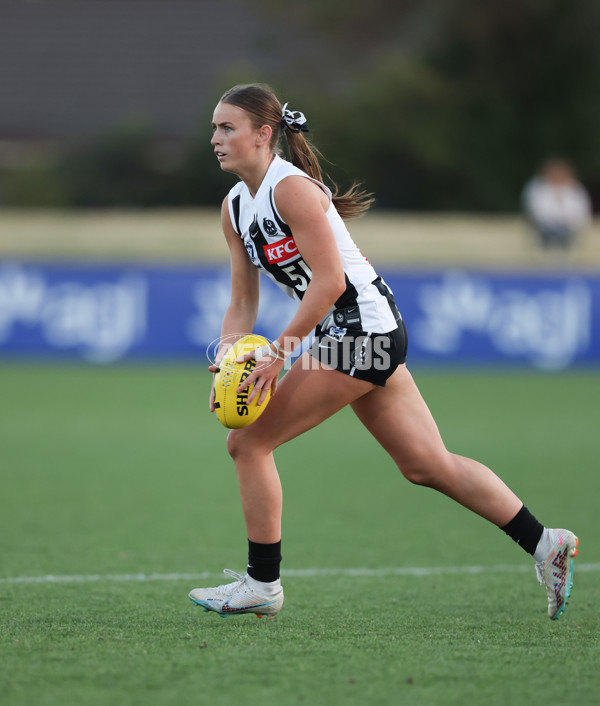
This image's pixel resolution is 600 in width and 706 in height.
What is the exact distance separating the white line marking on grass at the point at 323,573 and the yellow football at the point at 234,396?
4.97ft

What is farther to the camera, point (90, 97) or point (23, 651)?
point (90, 97)

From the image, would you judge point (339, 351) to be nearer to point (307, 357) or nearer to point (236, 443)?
point (307, 357)

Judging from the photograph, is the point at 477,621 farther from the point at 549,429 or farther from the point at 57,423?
the point at 57,423

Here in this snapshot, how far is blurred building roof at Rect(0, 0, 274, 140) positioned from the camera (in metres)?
35.6

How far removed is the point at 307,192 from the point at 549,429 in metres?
7.63

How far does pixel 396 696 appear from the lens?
3.65m

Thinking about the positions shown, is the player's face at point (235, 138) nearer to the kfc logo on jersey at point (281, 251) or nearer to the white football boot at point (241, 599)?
the kfc logo on jersey at point (281, 251)

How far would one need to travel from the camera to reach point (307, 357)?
4.64 metres

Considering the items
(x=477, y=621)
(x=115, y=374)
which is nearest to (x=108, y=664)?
(x=477, y=621)

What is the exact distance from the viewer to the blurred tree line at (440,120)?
28594mm

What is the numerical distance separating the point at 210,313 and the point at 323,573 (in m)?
10.8

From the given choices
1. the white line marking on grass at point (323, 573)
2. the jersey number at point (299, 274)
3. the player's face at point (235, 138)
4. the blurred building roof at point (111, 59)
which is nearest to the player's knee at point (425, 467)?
the jersey number at point (299, 274)

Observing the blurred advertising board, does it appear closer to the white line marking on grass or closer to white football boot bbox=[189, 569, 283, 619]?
the white line marking on grass

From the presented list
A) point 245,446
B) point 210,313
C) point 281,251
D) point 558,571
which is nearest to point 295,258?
point 281,251
